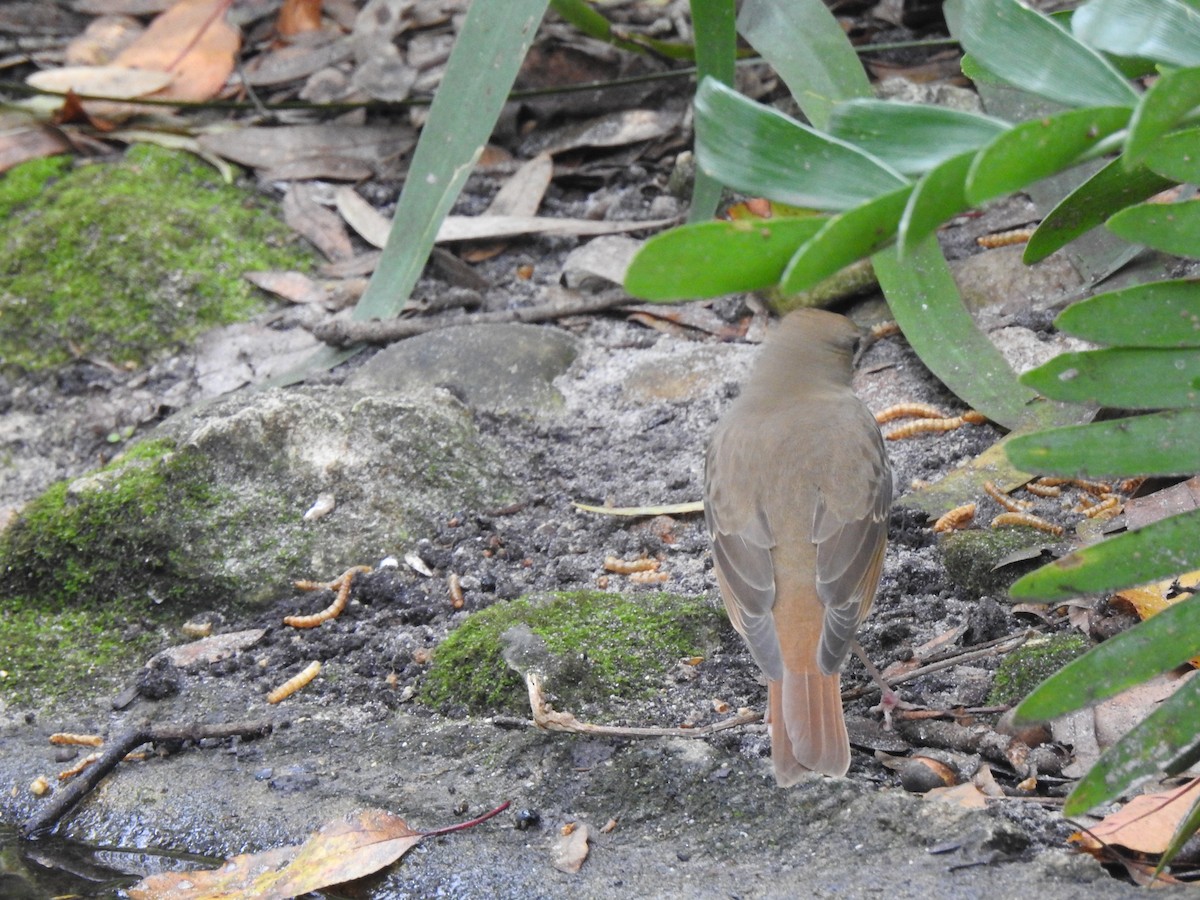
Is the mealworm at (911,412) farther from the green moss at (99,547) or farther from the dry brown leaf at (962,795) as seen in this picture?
the green moss at (99,547)

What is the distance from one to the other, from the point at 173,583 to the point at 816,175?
3.11 metres

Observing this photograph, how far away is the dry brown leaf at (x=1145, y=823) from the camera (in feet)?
9.34

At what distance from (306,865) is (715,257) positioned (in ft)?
6.37

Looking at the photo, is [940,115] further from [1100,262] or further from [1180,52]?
[1100,262]

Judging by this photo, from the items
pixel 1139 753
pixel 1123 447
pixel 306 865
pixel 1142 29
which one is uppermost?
pixel 1142 29

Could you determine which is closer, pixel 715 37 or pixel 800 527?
pixel 800 527

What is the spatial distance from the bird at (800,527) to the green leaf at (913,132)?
154cm

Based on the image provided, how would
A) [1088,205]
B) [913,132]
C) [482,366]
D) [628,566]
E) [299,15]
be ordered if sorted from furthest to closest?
[299,15] → [482,366] → [628,566] → [1088,205] → [913,132]

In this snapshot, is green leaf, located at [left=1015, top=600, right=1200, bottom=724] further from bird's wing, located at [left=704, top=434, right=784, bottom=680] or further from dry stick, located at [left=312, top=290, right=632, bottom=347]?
dry stick, located at [left=312, top=290, right=632, bottom=347]

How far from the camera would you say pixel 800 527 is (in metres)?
4.07

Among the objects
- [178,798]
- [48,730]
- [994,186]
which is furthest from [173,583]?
[994,186]

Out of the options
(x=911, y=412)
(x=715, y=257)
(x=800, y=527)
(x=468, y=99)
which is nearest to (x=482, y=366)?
(x=468, y=99)

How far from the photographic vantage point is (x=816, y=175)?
2.15 meters

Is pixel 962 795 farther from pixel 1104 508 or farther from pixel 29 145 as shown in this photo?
pixel 29 145
